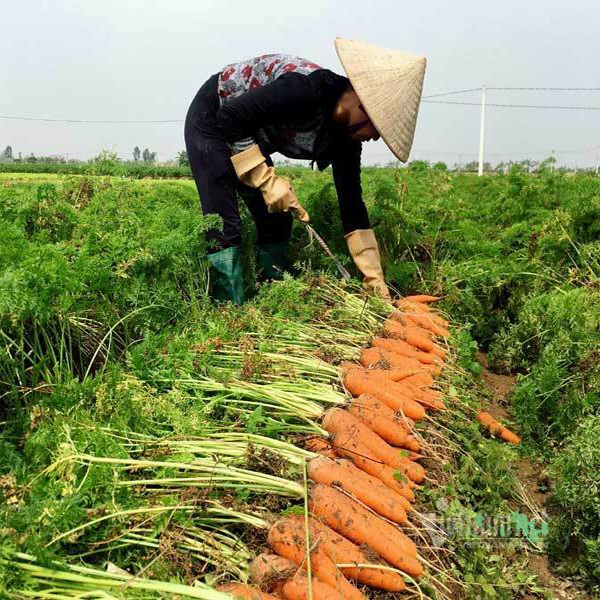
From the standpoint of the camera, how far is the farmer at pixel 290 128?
12.5 ft

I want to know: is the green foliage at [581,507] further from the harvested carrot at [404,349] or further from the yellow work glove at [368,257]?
the yellow work glove at [368,257]

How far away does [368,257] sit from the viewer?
486 centimetres

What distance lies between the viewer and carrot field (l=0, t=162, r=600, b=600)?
218 cm

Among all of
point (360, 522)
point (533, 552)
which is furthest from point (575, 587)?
point (360, 522)

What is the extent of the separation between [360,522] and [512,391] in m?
2.30

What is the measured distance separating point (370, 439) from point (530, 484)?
1.18 metres

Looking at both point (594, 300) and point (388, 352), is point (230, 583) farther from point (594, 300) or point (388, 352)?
point (594, 300)

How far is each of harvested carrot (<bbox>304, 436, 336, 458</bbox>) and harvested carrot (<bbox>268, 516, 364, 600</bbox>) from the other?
1.85ft

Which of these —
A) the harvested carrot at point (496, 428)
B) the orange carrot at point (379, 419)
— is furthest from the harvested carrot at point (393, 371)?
the harvested carrot at point (496, 428)

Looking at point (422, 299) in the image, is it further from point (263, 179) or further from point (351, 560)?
point (351, 560)

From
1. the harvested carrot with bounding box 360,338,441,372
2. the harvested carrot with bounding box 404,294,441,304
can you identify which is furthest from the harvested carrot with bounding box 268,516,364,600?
the harvested carrot with bounding box 404,294,441,304

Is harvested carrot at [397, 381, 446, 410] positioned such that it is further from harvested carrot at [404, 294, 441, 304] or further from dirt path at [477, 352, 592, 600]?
harvested carrot at [404, 294, 441, 304]

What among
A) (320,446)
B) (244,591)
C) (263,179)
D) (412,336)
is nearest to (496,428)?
(412,336)

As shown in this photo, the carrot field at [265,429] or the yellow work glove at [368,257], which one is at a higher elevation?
the yellow work glove at [368,257]
